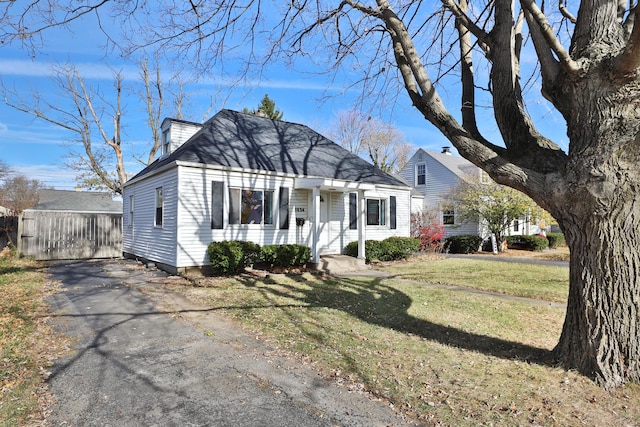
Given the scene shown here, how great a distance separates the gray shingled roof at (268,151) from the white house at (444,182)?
1046 centimetres

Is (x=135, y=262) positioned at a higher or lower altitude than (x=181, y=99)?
lower

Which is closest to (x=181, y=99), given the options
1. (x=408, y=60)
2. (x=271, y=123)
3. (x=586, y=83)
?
(x=271, y=123)

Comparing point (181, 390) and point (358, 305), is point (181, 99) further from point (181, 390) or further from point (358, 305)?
point (181, 390)

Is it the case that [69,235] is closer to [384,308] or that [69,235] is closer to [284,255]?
[284,255]

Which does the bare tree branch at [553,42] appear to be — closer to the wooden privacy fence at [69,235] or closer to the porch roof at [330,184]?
the porch roof at [330,184]

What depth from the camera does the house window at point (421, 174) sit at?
27725mm

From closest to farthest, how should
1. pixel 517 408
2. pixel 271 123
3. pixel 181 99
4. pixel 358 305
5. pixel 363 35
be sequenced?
pixel 517 408 → pixel 363 35 → pixel 358 305 → pixel 271 123 → pixel 181 99

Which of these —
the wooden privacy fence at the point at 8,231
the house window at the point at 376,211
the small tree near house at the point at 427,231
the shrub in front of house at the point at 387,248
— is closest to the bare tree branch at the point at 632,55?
the shrub in front of house at the point at 387,248

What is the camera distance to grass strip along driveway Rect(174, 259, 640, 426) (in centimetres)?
340

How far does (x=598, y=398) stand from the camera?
11.6 ft

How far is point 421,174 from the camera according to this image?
28000 millimetres

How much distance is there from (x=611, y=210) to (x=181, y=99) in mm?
27403

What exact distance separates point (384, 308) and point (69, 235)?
14731 mm

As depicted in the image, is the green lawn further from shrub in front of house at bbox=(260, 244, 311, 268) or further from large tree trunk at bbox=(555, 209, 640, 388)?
large tree trunk at bbox=(555, 209, 640, 388)
